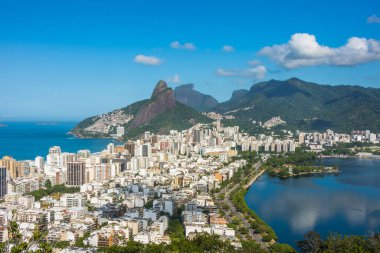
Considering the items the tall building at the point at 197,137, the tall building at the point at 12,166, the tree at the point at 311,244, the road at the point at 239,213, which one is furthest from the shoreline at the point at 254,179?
the tall building at the point at 12,166

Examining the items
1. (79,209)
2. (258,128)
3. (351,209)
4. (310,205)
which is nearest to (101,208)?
(79,209)

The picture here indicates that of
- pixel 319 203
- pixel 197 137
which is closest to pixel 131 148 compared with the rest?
pixel 197 137

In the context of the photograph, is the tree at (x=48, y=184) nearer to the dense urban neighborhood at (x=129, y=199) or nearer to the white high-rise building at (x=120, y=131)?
the dense urban neighborhood at (x=129, y=199)

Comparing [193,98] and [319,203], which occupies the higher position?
[193,98]

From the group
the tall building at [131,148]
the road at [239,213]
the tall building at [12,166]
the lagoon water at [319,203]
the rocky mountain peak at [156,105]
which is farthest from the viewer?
the rocky mountain peak at [156,105]

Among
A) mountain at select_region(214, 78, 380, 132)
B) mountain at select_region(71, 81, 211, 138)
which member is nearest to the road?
mountain at select_region(71, 81, 211, 138)

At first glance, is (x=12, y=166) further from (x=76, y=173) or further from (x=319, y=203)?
(x=319, y=203)

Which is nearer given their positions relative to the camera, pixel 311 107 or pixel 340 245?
pixel 340 245

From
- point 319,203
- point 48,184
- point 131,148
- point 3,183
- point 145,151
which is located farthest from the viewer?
point 131,148
